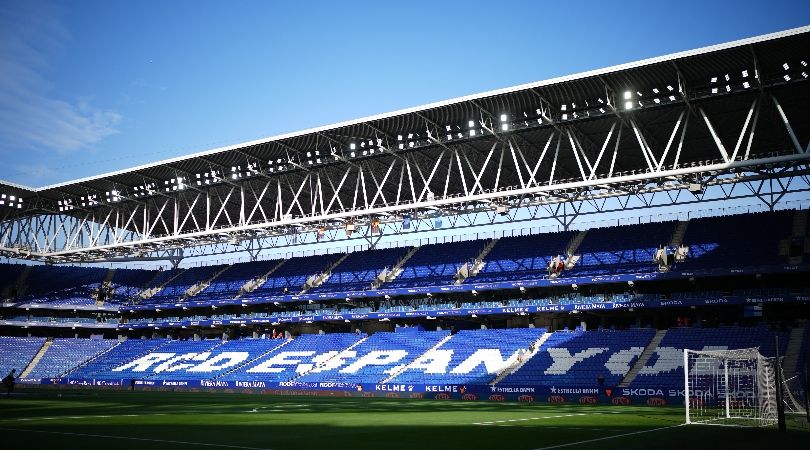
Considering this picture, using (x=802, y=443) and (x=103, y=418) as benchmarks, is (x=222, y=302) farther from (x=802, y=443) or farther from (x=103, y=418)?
(x=802, y=443)

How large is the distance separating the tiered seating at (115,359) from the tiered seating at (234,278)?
685 centimetres

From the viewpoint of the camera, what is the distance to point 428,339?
190 feet

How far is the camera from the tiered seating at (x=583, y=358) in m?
45.0

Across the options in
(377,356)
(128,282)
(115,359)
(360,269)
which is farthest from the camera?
(128,282)

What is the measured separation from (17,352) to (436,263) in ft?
139

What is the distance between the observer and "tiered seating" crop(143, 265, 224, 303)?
76875 mm

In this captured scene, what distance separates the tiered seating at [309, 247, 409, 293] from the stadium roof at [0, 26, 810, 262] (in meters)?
6.78

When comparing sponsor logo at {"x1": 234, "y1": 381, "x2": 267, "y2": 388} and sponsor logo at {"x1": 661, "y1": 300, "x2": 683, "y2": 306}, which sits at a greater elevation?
sponsor logo at {"x1": 661, "y1": 300, "x2": 683, "y2": 306}

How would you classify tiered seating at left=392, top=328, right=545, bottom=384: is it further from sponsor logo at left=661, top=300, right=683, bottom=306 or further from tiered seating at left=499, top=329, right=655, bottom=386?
sponsor logo at left=661, top=300, right=683, bottom=306

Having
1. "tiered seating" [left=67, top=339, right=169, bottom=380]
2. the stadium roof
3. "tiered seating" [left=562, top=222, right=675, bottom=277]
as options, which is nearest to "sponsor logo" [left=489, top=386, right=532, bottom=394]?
the stadium roof

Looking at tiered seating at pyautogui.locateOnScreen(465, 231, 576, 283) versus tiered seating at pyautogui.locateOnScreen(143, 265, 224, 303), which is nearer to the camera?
tiered seating at pyautogui.locateOnScreen(465, 231, 576, 283)

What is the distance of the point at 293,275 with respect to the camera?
72.5 metres

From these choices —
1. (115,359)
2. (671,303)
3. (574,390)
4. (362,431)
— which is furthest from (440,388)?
(115,359)

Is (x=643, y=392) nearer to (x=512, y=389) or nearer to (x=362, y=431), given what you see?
(x=512, y=389)
